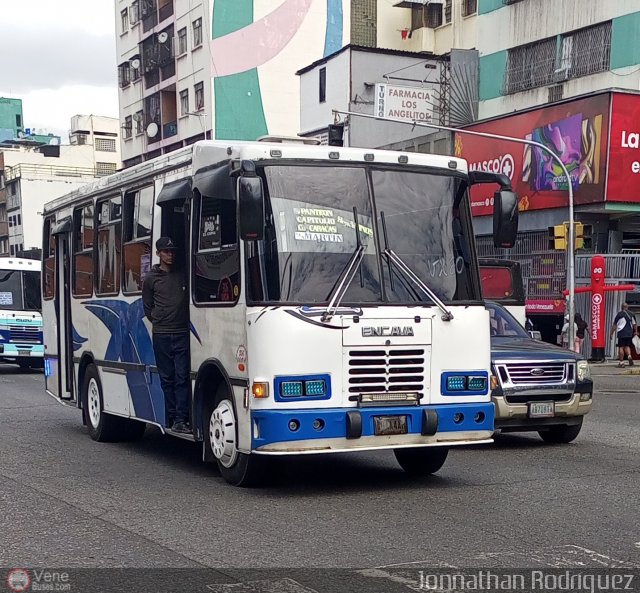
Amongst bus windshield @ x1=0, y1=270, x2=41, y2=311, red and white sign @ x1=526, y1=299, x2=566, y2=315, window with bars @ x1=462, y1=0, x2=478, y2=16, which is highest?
window with bars @ x1=462, y1=0, x2=478, y2=16

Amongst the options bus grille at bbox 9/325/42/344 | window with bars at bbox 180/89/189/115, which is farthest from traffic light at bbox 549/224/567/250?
window with bars at bbox 180/89/189/115

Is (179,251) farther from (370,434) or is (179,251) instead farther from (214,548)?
(214,548)

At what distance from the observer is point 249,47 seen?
184ft

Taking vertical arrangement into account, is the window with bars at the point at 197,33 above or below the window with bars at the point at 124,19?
below

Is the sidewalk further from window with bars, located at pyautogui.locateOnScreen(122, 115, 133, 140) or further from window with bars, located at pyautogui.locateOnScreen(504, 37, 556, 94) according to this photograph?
window with bars, located at pyautogui.locateOnScreen(122, 115, 133, 140)

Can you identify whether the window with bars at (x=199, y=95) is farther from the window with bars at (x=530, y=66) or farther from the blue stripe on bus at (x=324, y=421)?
the blue stripe on bus at (x=324, y=421)

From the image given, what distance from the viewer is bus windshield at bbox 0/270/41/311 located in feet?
91.6

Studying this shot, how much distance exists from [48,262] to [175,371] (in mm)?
5398

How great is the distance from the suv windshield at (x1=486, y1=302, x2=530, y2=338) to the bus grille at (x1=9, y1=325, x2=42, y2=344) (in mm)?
17108

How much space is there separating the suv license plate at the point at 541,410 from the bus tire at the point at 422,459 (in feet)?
6.91

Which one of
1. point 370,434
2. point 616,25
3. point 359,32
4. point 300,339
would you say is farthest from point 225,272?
point 359,32

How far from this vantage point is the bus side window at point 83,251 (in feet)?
41.4

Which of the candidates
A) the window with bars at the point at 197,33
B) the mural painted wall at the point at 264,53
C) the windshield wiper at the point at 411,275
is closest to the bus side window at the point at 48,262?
the windshield wiper at the point at 411,275

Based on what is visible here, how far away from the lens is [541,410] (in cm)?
1152
